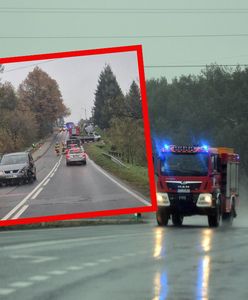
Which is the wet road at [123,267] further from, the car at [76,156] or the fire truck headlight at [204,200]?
the fire truck headlight at [204,200]

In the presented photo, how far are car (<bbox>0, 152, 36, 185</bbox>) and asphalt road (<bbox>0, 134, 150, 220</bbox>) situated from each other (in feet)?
0.47

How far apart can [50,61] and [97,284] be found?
5691 mm

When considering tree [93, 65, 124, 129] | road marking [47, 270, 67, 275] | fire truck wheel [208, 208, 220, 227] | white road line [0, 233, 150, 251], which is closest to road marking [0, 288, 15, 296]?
road marking [47, 270, 67, 275]

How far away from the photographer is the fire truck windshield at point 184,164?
2238 cm

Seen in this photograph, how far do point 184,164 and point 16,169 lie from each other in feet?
31.4

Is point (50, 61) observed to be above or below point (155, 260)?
above

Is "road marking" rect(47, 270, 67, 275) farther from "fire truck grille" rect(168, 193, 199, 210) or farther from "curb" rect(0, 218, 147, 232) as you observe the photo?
"fire truck grille" rect(168, 193, 199, 210)

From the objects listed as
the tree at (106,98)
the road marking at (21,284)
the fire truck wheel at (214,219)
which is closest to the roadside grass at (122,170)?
the tree at (106,98)

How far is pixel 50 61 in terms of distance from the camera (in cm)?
1397

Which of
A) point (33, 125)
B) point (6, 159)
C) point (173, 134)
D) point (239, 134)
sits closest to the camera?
point (6, 159)

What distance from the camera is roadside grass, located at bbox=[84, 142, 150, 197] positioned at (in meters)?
14.9

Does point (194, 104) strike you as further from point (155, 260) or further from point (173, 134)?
point (155, 260)

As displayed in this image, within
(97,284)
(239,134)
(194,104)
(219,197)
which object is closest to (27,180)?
(97,284)

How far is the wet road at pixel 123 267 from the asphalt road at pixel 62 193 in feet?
2.88
